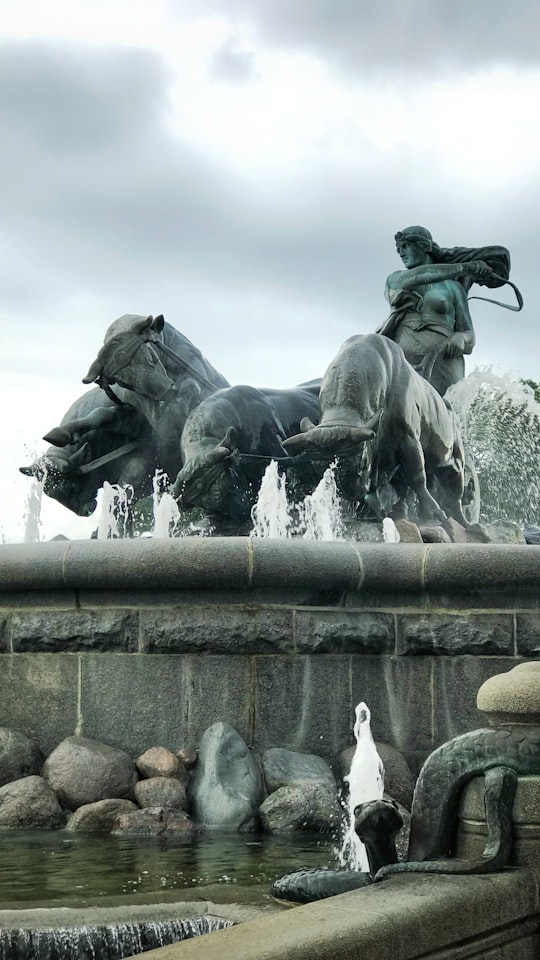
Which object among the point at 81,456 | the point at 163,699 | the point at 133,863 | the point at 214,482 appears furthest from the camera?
the point at 81,456

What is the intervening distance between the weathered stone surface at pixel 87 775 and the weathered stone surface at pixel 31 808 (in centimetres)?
9

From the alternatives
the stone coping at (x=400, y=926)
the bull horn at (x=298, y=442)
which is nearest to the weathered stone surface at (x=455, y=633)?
the bull horn at (x=298, y=442)

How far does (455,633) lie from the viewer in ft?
27.0

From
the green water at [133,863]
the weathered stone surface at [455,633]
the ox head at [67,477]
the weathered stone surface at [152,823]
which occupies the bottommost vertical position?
the green water at [133,863]

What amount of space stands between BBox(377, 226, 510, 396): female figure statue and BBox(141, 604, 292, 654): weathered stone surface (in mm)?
9525

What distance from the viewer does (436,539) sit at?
35.6 feet

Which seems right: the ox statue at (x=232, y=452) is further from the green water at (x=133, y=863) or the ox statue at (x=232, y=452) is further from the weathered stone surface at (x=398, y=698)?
the green water at (x=133, y=863)

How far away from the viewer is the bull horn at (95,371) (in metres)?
12.2

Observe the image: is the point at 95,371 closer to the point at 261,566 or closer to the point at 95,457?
the point at 95,457

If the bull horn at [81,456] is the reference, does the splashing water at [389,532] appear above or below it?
below

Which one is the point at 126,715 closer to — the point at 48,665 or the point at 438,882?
the point at 48,665

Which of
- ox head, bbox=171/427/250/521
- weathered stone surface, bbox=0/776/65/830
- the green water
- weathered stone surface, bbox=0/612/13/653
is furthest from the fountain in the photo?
ox head, bbox=171/427/250/521

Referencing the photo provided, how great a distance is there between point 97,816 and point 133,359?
625cm

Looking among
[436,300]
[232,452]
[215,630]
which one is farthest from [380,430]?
[436,300]
